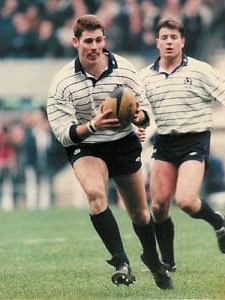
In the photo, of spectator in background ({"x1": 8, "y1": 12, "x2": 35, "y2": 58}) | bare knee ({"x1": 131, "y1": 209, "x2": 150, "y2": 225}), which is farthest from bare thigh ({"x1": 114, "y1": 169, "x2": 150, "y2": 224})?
spectator in background ({"x1": 8, "y1": 12, "x2": 35, "y2": 58})

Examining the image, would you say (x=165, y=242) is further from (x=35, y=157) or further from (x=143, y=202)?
(x=35, y=157)

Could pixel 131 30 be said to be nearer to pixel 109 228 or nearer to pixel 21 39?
pixel 21 39

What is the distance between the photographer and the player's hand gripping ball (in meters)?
8.61

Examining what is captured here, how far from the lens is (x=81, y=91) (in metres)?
9.04

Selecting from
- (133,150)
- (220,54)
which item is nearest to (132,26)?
(220,54)

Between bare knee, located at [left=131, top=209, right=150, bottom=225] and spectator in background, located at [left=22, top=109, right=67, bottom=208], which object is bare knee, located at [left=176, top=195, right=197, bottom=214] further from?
spectator in background, located at [left=22, top=109, right=67, bottom=208]

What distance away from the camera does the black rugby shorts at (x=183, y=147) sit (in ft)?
34.1

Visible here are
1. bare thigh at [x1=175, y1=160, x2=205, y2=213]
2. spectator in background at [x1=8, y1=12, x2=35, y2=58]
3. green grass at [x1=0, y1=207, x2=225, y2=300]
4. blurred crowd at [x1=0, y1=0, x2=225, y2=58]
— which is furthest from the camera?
spectator in background at [x1=8, y1=12, x2=35, y2=58]

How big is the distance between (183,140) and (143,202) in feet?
4.45

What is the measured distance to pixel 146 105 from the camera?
9156 mm

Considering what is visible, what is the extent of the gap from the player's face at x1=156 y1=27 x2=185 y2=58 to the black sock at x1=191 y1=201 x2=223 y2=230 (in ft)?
4.26

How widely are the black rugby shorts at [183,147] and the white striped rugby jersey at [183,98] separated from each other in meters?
0.05

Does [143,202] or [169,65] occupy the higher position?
[169,65]

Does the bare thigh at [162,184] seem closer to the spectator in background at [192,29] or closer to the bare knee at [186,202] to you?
the bare knee at [186,202]
